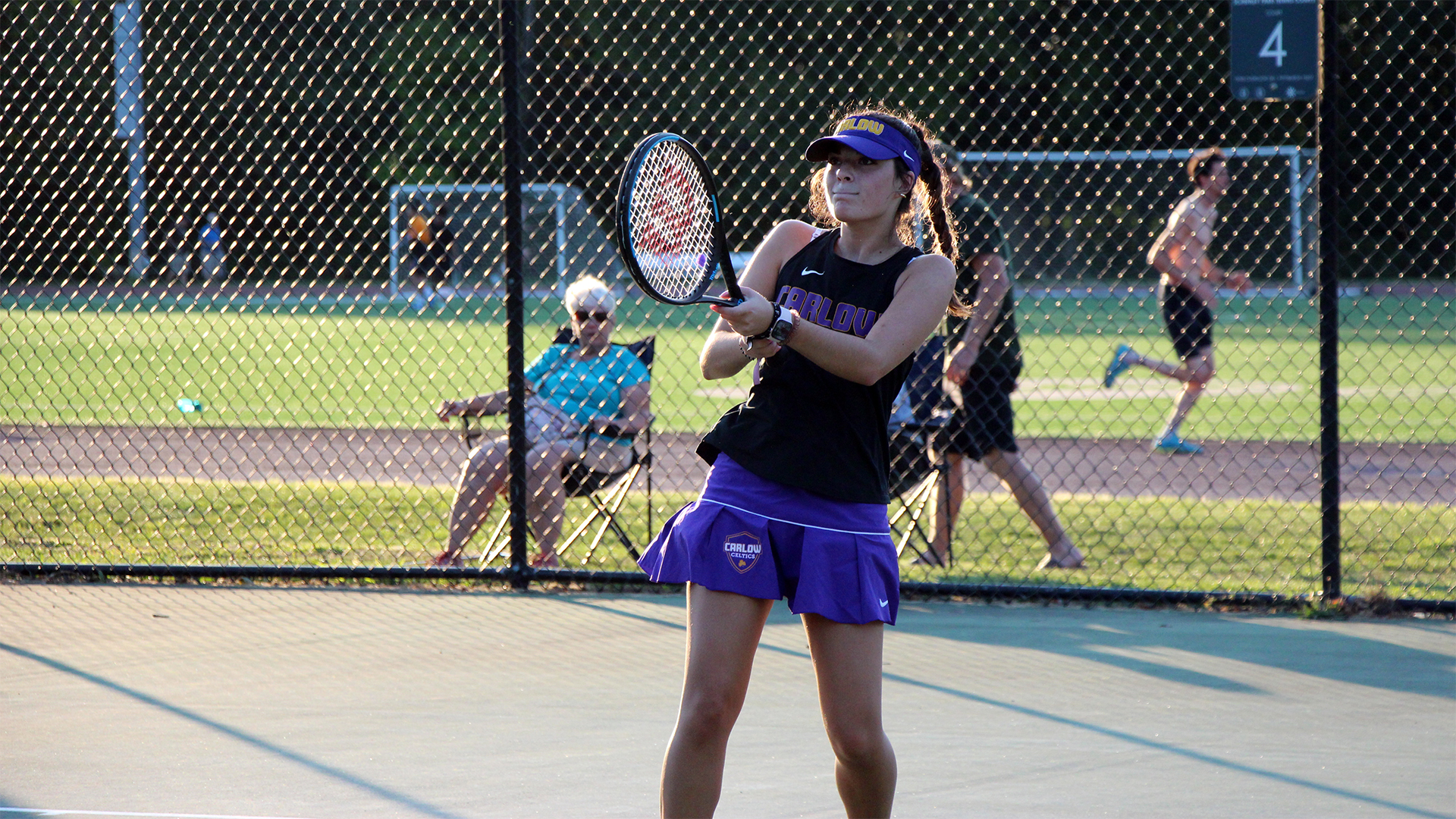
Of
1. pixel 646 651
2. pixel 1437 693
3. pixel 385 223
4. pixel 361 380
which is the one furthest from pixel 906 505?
pixel 385 223

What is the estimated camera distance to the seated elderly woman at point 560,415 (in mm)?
6055

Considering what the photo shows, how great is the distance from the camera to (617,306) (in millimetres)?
9078

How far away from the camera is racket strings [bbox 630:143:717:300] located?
277cm

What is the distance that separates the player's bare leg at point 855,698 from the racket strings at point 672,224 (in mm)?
716

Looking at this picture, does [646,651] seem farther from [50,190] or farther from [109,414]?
[50,190]

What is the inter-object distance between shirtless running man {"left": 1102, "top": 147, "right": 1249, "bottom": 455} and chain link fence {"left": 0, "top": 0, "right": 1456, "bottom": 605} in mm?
411

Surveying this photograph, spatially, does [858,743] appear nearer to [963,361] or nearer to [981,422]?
[981,422]

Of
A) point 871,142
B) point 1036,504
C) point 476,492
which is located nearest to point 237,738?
point 476,492

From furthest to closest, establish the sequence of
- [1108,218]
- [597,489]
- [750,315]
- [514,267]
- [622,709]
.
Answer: [1108,218] < [597,489] < [514,267] < [622,709] < [750,315]

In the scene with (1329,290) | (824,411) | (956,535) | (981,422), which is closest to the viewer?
(824,411)

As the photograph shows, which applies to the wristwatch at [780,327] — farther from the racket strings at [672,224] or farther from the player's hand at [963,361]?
the player's hand at [963,361]

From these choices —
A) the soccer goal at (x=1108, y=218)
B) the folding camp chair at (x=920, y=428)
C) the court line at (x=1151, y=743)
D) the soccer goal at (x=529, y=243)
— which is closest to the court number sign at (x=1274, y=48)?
the folding camp chair at (x=920, y=428)

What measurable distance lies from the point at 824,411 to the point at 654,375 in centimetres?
1242

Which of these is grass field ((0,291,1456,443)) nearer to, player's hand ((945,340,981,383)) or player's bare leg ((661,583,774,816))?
player's hand ((945,340,981,383))
